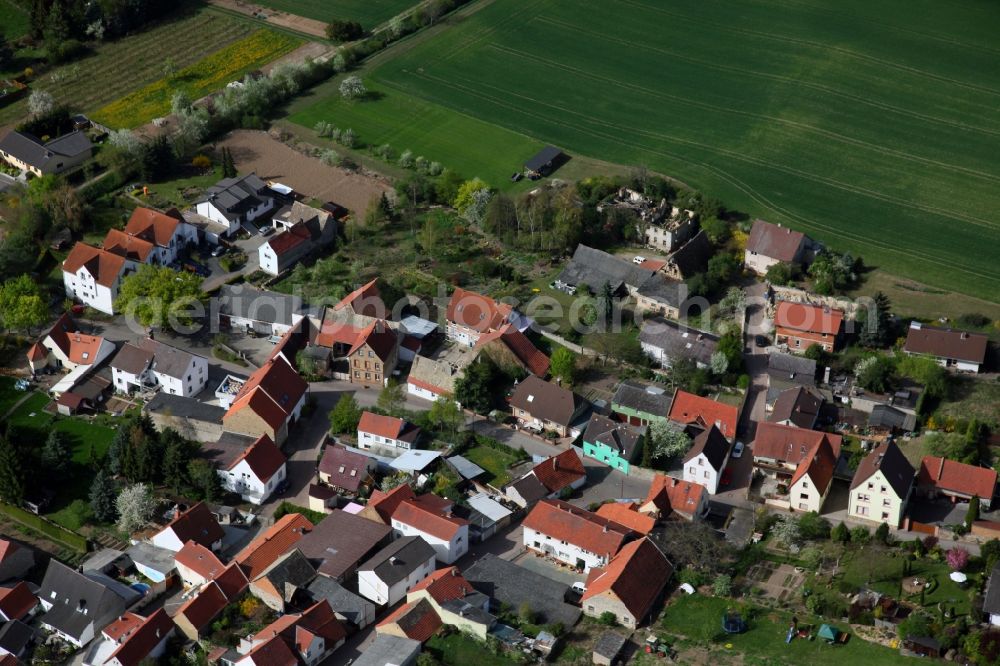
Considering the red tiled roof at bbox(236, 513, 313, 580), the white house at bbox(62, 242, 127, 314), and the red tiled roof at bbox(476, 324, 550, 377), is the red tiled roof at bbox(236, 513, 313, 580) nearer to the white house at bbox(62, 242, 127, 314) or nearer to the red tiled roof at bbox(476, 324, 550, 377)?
the red tiled roof at bbox(476, 324, 550, 377)

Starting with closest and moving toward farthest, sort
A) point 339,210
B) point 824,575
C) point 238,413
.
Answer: point 824,575 < point 238,413 < point 339,210

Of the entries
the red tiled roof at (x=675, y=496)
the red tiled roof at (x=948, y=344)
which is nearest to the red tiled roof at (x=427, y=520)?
the red tiled roof at (x=675, y=496)

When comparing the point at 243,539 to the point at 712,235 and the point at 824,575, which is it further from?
the point at 712,235

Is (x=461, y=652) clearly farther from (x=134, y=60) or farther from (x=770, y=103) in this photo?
(x=134, y=60)

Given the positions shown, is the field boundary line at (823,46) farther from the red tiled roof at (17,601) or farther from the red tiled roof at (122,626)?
the red tiled roof at (17,601)

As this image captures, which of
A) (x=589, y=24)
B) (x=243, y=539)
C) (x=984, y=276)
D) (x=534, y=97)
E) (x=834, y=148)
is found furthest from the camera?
(x=589, y=24)

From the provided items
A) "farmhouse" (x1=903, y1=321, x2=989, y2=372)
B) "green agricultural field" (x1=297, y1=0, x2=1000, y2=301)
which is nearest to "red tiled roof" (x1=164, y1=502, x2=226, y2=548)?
"green agricultural field" (x1=297, y1=0, x2=1000, y2=301)

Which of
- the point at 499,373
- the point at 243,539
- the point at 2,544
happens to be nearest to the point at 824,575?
the point at 499,373
